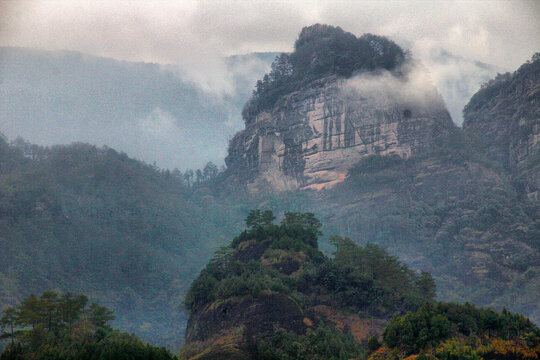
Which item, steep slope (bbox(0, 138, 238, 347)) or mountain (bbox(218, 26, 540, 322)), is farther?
mountain (bbox(218, 26, 540, 322))

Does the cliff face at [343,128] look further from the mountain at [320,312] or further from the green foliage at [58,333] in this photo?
the green foliage at [58,333]

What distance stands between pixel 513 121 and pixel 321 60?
4943cm

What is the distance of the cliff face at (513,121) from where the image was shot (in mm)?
105500

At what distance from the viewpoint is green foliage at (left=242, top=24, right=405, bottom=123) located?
12738 cm

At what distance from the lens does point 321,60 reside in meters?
131

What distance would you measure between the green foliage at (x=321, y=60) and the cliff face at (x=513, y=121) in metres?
25.4

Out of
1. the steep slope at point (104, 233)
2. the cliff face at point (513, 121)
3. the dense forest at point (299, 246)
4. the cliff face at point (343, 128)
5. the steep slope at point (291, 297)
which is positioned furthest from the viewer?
the cliff face at point (343, 128)

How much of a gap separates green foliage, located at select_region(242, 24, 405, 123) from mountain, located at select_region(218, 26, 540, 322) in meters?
0.37

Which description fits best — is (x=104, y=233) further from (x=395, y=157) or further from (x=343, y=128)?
(x=395, y=157)

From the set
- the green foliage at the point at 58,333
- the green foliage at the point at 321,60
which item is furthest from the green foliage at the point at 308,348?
the green foliage at the point at 321,60

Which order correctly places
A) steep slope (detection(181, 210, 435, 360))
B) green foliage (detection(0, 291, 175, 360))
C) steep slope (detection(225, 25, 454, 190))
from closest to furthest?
green foliage (detection(0, 291, 175, 360)) → steep slope (detection(181, 210, 435, 360)) → steep slope (detection(225, 25, 454, 190))

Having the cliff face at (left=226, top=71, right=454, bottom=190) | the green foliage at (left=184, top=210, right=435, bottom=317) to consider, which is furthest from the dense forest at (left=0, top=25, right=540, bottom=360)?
the cliff face at (left=226, top=71, right=454, bottom=190)

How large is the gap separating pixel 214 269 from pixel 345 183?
69.0 meters

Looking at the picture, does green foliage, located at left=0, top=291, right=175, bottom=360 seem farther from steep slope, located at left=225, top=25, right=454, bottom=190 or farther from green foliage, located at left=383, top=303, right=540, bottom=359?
steep slope, located at left=225, top=25, right=454, bottom=190
